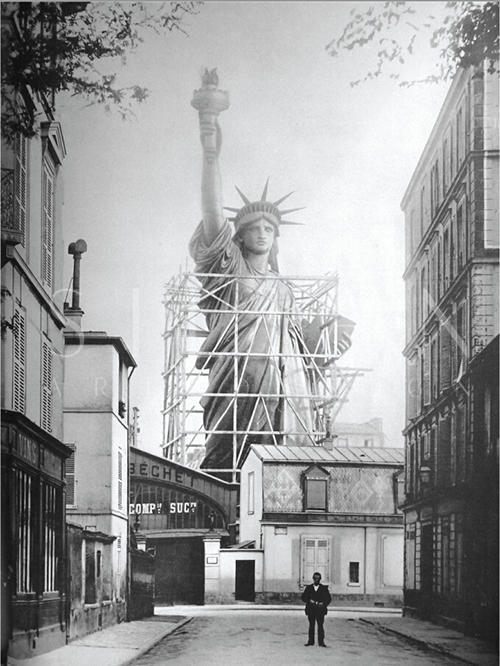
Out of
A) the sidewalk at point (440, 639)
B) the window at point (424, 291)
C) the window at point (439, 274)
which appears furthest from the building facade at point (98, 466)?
the window at point (439, 274)

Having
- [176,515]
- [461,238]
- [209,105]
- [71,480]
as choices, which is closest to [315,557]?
[176,515]

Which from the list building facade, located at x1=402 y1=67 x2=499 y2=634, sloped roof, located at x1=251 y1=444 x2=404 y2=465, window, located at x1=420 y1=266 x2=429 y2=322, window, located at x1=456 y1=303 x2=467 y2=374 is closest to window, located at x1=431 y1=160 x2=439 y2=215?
building facade, located at x1=402 y1=67 x2=499 y2=634

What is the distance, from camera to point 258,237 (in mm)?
7340

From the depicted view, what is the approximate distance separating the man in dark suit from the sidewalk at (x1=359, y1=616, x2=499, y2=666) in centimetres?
24

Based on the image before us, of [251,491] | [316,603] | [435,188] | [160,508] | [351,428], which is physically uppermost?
[435,188]

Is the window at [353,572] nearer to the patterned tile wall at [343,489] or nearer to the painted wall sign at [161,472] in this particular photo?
the patterned tile wall at [343,489]

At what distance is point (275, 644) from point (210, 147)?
10.1ft

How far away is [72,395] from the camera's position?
24.0 feet

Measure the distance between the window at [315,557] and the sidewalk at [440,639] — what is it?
1.27 ft

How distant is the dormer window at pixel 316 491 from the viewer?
7.44 m

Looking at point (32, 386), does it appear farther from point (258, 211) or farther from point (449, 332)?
point (449, 332)

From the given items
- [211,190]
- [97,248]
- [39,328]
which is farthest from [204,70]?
[39,328]

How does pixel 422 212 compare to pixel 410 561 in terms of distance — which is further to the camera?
pixel 422 212

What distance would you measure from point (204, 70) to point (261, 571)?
312 centimetres
